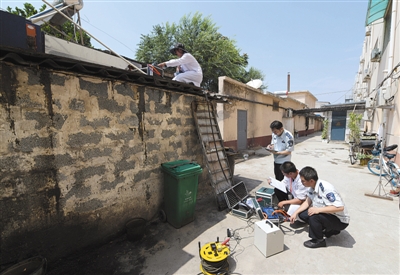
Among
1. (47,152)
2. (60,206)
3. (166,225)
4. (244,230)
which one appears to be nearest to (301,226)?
(244,230)

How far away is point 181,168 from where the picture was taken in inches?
132

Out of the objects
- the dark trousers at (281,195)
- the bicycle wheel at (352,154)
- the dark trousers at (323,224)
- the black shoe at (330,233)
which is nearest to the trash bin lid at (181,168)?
A: the dark trousers at (281,195)

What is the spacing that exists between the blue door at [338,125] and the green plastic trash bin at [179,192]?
1737 centimetres

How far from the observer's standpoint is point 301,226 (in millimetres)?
3307

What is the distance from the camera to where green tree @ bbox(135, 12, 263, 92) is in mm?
14086

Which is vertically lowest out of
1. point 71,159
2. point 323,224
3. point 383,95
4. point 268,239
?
point 268,239

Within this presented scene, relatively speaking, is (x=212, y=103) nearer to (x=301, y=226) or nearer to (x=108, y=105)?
(x=108, y=105)

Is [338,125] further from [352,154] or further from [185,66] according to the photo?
[185,66]

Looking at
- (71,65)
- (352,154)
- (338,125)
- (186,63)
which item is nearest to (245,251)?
(71,65)

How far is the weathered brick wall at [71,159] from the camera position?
6.97ft

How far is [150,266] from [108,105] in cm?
242

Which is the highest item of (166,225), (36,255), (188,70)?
(188,70)

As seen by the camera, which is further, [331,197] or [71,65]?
[331,197]

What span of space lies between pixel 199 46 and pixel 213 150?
38.8 feet
